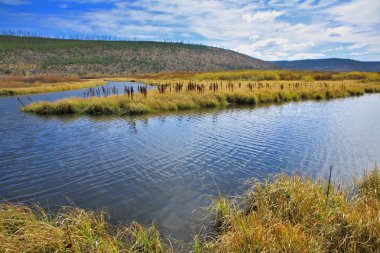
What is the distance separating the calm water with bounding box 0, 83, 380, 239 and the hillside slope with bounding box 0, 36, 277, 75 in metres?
97.2

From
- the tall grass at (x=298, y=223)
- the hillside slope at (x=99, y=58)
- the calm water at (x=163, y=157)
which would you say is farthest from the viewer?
the hillside slope at (x=99, y=58)

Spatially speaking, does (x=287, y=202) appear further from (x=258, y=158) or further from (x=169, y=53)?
(x=169, y=53)

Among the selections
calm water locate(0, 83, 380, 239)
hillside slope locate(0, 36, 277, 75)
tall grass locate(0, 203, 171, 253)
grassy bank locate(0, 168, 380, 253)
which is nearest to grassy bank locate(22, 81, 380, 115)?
calm water locate(0, 83, 380, 239)

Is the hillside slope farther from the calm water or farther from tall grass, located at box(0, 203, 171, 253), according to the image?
tall grass, located at box(0, 203, 171, 253)

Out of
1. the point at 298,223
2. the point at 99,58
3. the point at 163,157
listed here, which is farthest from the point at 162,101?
the point at 99,58

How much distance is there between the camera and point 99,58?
493 ft

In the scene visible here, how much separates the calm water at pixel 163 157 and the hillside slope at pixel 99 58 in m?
97.2

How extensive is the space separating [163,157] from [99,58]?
488 ft

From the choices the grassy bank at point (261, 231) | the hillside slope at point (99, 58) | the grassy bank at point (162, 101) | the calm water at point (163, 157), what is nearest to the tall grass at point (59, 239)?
the grassy bank at point (261, 231)

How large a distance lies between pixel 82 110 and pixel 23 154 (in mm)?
12550

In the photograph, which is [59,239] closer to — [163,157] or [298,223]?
[298,223]

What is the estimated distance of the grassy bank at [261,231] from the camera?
5660 millimetres

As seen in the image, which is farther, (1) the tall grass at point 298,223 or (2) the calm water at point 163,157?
(2) the calm water at point 163,157

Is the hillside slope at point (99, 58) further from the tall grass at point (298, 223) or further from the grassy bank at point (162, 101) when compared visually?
the tall grass at point (298, 223)
